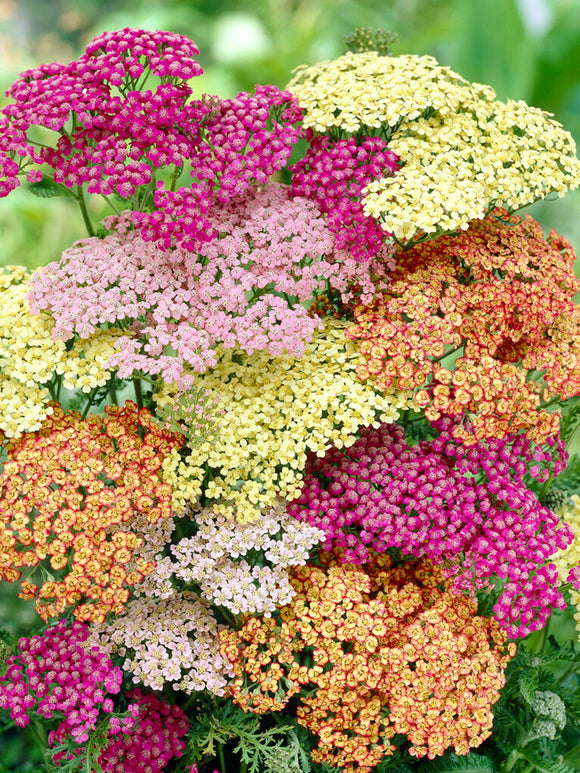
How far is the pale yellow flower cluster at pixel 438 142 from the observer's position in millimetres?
1757

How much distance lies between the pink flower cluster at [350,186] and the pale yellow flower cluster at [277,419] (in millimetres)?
243

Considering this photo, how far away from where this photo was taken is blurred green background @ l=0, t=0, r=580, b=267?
13.3 ft

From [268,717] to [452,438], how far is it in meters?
0.91

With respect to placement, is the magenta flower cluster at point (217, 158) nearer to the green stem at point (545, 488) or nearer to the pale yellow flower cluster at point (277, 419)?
the pale yellow flower cluster at point (277, 419)

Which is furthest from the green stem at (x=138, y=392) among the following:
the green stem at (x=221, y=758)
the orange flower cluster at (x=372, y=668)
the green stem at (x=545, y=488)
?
the green stem at (x=545, y=488)

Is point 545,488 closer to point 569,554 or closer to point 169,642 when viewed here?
point 569,554

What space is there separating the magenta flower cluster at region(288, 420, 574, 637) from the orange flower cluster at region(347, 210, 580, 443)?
0.38 ft

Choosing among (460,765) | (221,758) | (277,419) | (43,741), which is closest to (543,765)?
(460,765)

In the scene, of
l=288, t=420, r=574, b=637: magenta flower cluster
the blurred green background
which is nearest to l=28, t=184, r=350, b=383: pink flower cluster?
l=288, t=420, r=574, b=637: magenta flower cluster

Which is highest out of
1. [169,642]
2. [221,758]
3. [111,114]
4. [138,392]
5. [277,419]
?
[111,114]

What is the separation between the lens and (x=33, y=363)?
179cm

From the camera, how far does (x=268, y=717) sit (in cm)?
211

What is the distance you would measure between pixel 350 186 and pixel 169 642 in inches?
46.0

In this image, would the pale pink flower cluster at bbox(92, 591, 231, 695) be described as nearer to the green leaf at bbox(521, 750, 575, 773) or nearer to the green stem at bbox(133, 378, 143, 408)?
the green stem at bbox(133, 378, 143, 408)
